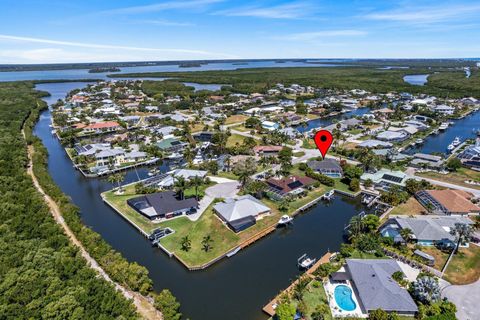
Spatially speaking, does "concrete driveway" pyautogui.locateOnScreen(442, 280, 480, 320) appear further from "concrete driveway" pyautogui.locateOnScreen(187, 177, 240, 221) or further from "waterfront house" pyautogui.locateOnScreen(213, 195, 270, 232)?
"concrete driveway" pyautogui.locateOnScreen(187, 177, 240, 221)

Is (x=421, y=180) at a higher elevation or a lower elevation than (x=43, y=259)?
lower

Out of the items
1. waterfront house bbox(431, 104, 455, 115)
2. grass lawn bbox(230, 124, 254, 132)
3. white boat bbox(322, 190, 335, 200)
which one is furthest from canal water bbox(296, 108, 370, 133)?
white boat bbox(322, 190, 335, 200)

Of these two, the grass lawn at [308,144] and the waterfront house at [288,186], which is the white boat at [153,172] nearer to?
the waterfront house at [288,186]

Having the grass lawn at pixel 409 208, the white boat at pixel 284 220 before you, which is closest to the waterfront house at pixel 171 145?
the white boat at pixel 284 220

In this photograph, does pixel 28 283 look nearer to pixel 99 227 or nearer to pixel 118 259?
pixel 118 259

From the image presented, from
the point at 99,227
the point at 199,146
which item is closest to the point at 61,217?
the point at 99,227

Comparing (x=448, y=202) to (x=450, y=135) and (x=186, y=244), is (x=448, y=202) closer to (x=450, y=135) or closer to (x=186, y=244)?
(x=186, y=244)
